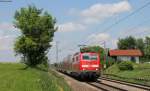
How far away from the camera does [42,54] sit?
7738cm

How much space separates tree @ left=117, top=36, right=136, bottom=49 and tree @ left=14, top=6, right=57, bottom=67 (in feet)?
391

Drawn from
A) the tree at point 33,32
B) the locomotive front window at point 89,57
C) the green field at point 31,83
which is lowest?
the green field at point 31,83

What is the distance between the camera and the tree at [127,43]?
193 metres

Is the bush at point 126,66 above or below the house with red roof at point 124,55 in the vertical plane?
below

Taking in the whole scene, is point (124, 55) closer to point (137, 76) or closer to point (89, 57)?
point (137, 76)

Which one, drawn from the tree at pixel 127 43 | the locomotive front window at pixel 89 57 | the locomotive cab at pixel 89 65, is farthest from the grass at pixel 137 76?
the tree at pixel 127 43

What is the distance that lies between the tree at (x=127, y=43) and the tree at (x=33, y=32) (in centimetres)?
11921

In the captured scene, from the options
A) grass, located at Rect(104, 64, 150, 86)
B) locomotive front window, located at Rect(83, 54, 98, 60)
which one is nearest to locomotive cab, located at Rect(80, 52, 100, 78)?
locomotive front window, located at Rect(83, 54, 98, 60)

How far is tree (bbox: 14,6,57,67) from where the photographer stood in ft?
241

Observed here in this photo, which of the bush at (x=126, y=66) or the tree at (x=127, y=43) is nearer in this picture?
the bush at (x=126, y=66)

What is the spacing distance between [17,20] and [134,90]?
45393 mm

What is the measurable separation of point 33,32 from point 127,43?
12352 centimetres

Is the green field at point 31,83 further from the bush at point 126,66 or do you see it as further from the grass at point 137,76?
the bush at point 126,66

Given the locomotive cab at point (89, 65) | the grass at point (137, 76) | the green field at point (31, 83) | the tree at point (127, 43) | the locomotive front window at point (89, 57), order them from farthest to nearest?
the tree at point (127, 43)
the locomotive front window at point (89, 57)
the locomotive cab at point (89, 65)
the grass at point (137, 76)
the green field at point (31, 83)
